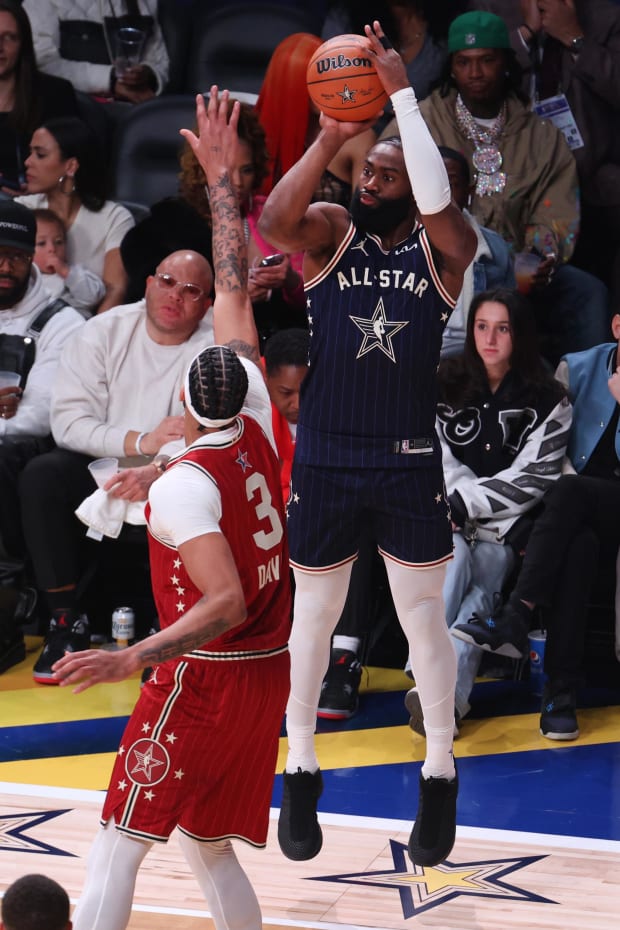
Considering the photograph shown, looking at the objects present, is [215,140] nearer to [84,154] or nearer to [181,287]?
[181,287]

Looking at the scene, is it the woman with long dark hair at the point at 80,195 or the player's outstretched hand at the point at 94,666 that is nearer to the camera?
the player's outstretched hand at the point at 94,666

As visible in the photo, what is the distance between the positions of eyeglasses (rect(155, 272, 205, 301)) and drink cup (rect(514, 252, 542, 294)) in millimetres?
1469

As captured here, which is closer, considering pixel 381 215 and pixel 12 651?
pixel 381 215

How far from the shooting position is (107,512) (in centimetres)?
583

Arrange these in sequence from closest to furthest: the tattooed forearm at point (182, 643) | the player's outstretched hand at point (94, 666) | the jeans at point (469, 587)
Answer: the player's outstretched hand at point (94, 666), the tattooed forearm at point (182, 643), the jeans at point (469, 587)

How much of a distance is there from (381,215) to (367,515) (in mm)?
852

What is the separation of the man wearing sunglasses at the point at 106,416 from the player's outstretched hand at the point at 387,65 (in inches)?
97.5

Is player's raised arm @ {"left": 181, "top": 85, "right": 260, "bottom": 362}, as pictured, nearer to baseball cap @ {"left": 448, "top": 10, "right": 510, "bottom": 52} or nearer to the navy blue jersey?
the navy blue jersey

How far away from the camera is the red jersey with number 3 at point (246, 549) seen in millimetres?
3105

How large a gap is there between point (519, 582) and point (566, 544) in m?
0.24

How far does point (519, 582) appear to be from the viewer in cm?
543

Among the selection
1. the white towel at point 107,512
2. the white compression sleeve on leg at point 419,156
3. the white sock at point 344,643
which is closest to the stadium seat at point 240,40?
the white towel at point 107,512

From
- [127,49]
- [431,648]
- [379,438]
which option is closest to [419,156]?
[379,438]

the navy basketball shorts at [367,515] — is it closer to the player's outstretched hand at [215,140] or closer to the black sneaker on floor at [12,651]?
the player's outstretched hand at [215,140]
